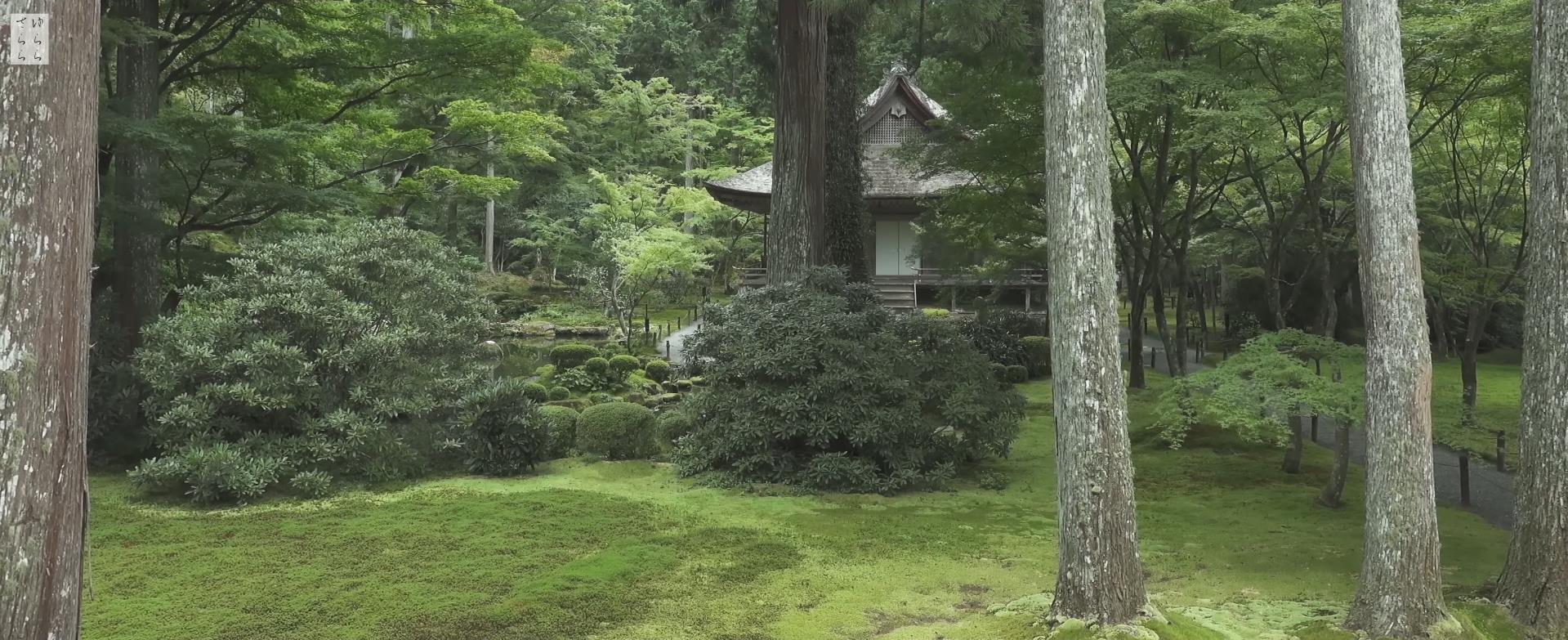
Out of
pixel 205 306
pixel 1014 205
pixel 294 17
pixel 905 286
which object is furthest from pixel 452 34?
pixel 905 286

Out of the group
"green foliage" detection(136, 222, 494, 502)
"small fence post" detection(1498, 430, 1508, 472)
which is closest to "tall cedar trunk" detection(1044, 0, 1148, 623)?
"small fence post" detection(1498, 430, 1508, 472)

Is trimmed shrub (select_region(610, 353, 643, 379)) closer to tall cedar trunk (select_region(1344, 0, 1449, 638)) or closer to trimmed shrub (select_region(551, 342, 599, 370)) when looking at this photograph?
trimmed shrub (select_region(551, 342, 599, 370))

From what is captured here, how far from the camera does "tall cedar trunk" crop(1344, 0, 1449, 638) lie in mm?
4895

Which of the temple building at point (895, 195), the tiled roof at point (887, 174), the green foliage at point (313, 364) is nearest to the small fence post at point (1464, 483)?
the green foliage at point (313, 364)

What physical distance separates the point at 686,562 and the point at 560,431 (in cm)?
449

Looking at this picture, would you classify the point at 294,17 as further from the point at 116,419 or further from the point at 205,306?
the point at 116,419

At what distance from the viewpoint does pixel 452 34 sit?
13508 millimetres

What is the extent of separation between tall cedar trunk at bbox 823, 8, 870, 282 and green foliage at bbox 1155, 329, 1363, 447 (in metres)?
9.23

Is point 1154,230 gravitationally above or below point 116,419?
above

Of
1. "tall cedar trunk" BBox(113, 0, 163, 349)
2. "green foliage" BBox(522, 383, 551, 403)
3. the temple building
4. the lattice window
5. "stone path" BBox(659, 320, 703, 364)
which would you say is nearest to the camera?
"tall cedar trunk" BBox(113, 0, 163, 349)

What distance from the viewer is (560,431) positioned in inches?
435

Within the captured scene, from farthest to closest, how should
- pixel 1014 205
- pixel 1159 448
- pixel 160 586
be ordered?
1. pixel 1014 205
2. pixel 1159 448
3. pixel 160 586

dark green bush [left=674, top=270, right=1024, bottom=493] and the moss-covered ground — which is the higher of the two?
dark green bush [left=674, top=270, right=1024, bottom=493]

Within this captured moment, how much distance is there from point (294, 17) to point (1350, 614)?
44.7 ft
